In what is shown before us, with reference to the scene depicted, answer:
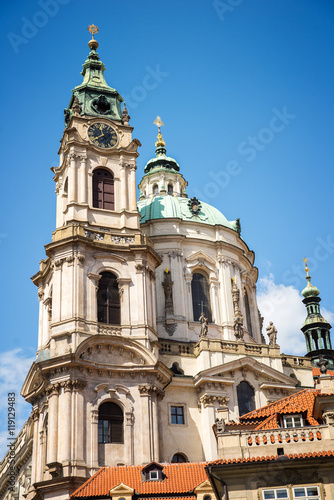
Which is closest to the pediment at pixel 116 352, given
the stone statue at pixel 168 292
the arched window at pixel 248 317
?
the stone statue at pixel 168 292

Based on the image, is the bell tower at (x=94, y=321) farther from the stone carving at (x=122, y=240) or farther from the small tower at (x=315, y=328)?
the small tower at (x=315, y=328)

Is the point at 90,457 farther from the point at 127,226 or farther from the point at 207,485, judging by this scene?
the point at 127,226

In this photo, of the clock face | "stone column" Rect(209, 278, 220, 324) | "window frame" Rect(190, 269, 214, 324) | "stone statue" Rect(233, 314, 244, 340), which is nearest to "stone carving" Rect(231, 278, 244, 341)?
"stone statue" Rect(233, 314, 244, 340)

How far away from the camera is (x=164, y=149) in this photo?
213ft

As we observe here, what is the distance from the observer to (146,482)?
29.4 metres

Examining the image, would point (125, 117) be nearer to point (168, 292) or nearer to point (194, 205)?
point (194, 205)

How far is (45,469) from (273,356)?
53.3ft

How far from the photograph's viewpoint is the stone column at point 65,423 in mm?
36000

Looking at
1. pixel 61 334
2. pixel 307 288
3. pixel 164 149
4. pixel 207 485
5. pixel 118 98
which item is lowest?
pixel 207 485

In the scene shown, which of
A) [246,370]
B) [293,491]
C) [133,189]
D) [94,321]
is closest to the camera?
[293,491]

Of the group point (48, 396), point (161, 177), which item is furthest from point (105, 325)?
point (161, 177)

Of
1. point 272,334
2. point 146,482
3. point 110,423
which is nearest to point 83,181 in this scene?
point 110,423

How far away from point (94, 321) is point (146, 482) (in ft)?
42.3

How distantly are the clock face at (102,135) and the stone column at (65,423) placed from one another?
16998 mm
